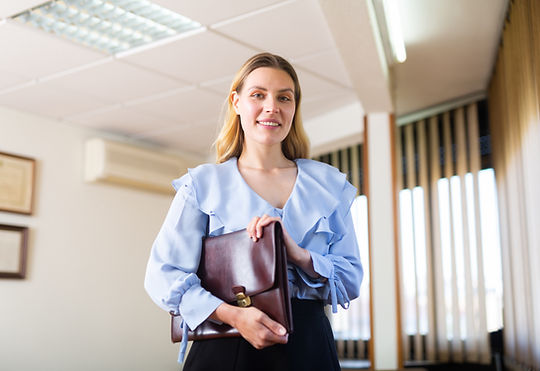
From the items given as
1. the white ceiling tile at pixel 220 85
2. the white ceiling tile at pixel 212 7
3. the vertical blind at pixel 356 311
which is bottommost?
the vertical blind at pixel 356 311

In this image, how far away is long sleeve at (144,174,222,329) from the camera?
3.66 ft

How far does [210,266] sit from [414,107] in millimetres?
5225

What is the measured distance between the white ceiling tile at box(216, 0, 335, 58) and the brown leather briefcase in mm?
2667

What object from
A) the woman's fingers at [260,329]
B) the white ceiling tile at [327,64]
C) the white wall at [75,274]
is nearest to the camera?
the woman's fingers at [260,329]

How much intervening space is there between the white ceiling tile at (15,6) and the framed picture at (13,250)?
1986 mm

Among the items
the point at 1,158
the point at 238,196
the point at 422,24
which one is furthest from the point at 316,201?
the point at 1,158

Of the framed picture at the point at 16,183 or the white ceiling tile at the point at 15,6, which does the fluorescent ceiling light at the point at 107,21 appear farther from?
the framed picture at the point at 16,183

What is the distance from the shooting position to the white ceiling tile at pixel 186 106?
16.7 feet

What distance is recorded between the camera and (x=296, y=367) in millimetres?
1122

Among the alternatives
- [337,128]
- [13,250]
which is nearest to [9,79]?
[13,250]

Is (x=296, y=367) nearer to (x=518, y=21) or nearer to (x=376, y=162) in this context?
(x=518, y=21)

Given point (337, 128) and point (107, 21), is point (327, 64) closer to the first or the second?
point (337, 128)

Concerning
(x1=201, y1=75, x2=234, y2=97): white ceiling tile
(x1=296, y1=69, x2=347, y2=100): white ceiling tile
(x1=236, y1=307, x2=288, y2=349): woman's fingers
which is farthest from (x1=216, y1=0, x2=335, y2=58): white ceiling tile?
(x1=236, y1=307, x2=288, y2=349): woman's fingers

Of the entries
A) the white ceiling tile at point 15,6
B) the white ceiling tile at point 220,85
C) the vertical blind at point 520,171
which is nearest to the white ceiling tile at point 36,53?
the white ceiling tile at point 15,6
